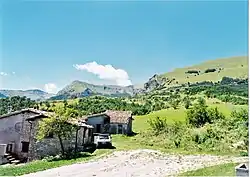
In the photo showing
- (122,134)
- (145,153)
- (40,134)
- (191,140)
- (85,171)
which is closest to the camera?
(85,171)

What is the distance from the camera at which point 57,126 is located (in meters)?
16.5

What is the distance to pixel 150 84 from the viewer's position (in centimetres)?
12331

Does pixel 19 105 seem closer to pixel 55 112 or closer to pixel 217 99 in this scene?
pixel 217 99

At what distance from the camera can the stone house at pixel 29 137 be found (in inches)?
677

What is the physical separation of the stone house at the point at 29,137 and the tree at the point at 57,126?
402mm

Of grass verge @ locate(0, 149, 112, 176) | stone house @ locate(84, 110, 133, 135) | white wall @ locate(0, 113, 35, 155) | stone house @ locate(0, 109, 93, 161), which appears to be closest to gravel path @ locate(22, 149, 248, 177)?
grass verge @ locate(0, 149, 112, 176)

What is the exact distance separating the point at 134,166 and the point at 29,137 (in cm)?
733

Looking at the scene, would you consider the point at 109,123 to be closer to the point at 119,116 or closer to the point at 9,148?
the point at 119,116

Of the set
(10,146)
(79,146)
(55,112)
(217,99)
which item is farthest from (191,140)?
(217,99)

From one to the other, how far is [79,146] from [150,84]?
347 feet

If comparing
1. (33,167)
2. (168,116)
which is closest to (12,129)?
(33,167)

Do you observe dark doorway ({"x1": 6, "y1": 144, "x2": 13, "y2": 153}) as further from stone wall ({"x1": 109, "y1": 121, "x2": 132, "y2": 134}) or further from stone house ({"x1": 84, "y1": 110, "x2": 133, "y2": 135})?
stone wall ({"x1": 109, "y1": 121, "x2": 132, "y2": 134})

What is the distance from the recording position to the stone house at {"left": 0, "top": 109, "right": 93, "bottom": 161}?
56.4 feet

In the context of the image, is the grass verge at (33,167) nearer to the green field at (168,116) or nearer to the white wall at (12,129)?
the white wall at (12,129)
